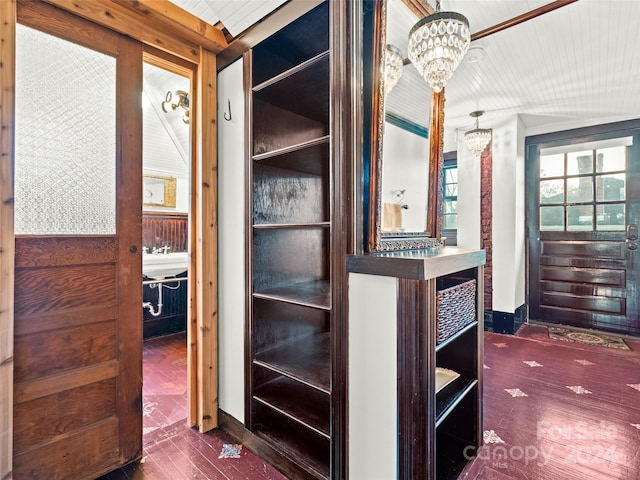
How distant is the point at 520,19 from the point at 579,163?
275 centimetres

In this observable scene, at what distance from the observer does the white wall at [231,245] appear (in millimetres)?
1817

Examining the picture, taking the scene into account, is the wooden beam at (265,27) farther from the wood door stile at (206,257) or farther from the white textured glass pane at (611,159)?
the white textured glass pane at (611,159)

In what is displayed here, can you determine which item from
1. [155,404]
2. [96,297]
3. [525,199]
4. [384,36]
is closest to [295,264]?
[96,297]

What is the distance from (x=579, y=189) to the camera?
3.94 metres

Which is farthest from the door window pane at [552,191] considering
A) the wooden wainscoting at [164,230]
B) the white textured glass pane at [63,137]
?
the white textured glass pane at [63,137]

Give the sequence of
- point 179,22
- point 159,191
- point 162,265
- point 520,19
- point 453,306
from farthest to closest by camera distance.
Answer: point 159,191, point 162,265, point 520,19, point 179,22, point 453,306

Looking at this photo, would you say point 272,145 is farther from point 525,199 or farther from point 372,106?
point 525,199

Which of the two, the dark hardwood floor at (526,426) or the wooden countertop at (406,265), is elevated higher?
the wooden countertop at (406,265)

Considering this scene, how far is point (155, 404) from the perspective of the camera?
7.35ft

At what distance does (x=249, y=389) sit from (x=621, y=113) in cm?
478

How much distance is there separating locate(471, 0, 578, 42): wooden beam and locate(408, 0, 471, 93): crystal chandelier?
2.51 feet

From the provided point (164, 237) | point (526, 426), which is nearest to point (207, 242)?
point (164, 237)

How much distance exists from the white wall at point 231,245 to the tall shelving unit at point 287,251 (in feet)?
0.31

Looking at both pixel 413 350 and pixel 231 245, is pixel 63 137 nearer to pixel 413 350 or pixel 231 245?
pixel 231 245
